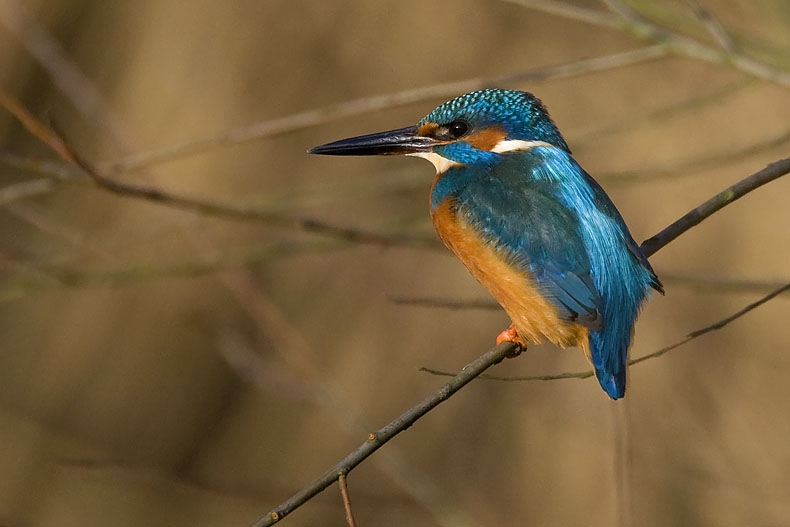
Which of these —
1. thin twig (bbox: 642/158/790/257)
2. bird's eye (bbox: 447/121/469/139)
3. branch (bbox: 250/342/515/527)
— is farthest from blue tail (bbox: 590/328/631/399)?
bird's eye (bbox: 447/121/469/139)

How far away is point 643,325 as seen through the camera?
4672 millimetres

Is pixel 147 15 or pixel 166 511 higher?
pixel 147 15

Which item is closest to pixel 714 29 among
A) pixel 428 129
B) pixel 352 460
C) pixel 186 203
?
pixel 428 129

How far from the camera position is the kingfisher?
251 cm

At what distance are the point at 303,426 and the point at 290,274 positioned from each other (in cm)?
79

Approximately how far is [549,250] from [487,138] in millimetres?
528

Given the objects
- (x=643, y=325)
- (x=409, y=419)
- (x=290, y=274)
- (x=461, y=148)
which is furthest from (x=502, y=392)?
(x=409, y=419)

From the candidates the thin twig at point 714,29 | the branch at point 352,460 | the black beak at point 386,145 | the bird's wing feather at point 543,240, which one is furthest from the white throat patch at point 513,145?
the branch at point 352,460

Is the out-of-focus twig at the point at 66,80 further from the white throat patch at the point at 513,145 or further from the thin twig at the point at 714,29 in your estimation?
the thin twig at the point at 714,29

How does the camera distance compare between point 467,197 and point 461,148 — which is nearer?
point 467,197

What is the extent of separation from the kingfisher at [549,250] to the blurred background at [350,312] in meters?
1.72

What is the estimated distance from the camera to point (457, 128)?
3004 mm

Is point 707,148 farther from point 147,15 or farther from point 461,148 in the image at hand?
point 147,15

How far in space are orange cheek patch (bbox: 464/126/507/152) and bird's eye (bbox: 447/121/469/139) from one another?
0.03 m
